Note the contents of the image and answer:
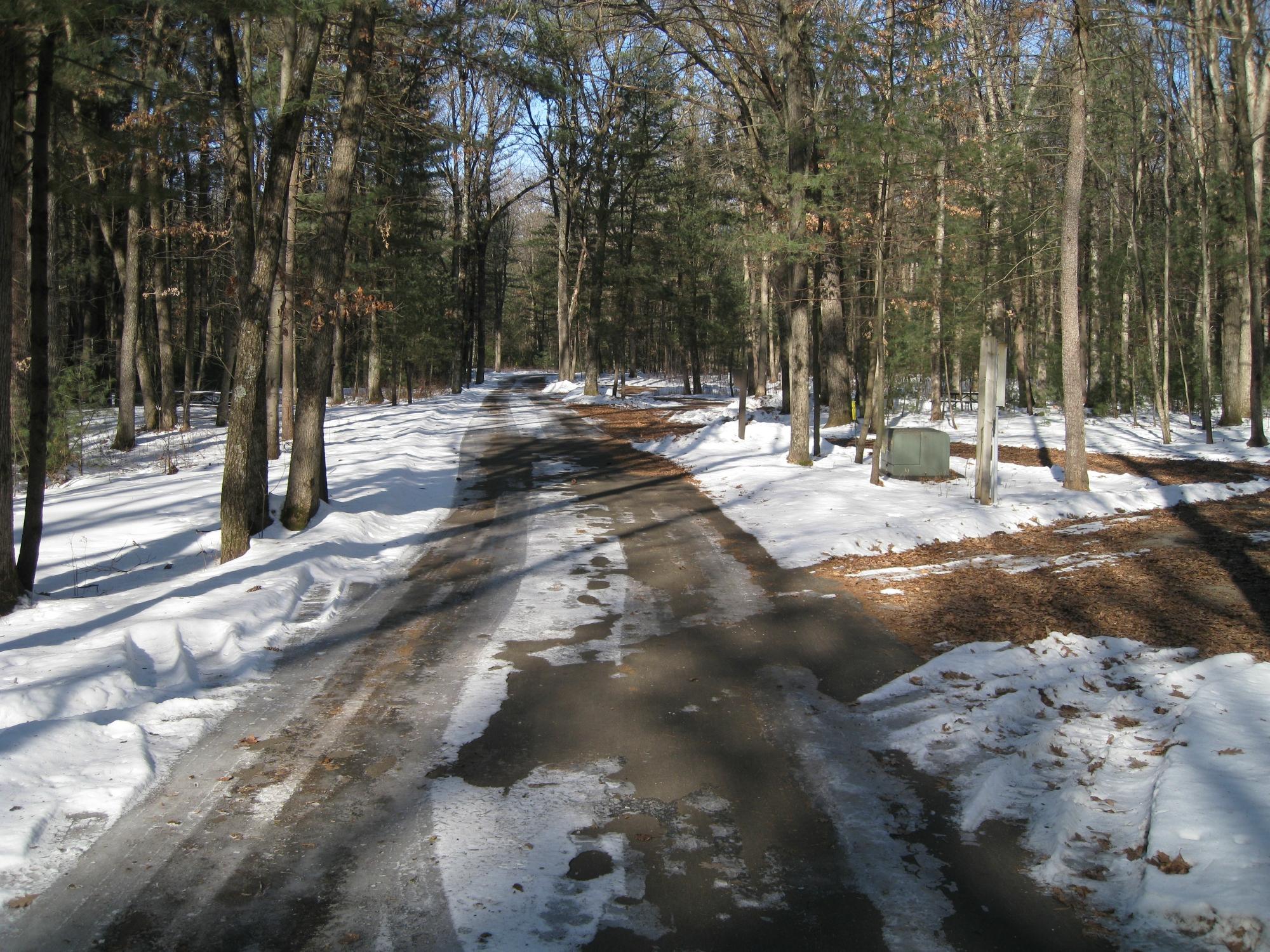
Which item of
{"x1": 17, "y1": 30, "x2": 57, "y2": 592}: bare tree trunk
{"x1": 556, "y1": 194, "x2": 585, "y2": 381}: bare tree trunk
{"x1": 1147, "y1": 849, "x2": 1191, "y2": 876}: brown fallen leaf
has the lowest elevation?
{"x1": 1147, "y1": 849, "x2": 1191, "y2": 876}: brown fallen leaf

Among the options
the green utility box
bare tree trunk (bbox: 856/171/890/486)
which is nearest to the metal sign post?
bare tree trunk (bbox: 856/171/890/486)

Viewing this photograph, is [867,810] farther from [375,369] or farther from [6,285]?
[375,369]

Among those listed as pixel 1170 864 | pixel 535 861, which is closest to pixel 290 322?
pixel 535 861

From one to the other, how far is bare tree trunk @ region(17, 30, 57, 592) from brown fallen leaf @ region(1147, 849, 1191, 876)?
877 cm

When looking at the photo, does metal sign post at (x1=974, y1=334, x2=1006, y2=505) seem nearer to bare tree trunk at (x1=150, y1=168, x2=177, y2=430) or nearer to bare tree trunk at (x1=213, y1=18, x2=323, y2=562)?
bare tree trunk at (x1=213, y1=18, x2=323, y2=562)

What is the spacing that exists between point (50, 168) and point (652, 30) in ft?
40.9

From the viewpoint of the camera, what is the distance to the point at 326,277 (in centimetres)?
1143

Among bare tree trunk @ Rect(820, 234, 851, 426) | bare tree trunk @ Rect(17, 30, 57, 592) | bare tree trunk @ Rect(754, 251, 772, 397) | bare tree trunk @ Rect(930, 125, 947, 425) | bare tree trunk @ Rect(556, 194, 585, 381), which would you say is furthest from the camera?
bare tree trunk @ Rect(556, 194, 585, 381)

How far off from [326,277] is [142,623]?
5.74m

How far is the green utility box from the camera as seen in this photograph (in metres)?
15.3

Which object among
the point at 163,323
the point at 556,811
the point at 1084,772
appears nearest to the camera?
the point at 556,811

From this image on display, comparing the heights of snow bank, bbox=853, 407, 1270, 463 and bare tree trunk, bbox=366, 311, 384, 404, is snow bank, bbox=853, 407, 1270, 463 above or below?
below

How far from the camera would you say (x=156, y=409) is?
85.5 feet

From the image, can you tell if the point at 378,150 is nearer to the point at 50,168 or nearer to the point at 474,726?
the point at 50,168
